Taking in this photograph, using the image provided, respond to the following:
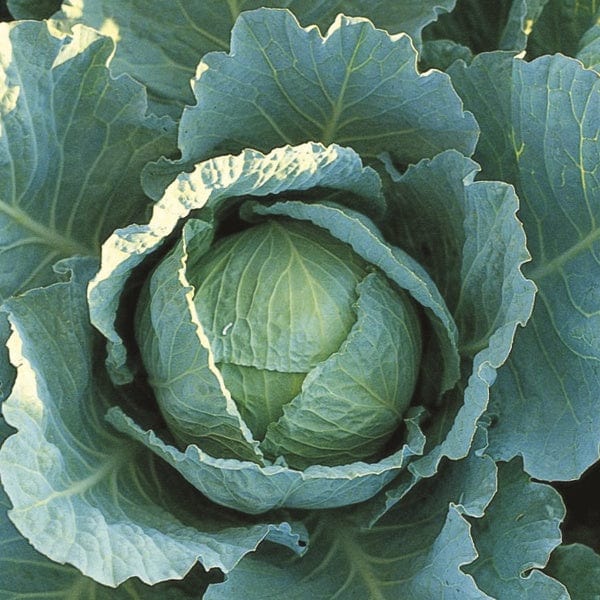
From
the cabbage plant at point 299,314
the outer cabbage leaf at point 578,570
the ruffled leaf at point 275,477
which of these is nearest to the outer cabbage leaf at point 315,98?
the cabbage plant at point 299,314

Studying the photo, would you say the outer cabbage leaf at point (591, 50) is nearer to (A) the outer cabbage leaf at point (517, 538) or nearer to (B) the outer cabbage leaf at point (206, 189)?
(B) the outer cabbage leaf at point (206, 189)

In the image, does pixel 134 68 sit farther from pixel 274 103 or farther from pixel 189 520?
pixel 189 520

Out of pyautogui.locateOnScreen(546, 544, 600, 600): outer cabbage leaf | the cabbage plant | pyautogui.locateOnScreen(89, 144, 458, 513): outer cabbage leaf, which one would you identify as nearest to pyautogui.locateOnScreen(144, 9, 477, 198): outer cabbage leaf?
the cabbage plant

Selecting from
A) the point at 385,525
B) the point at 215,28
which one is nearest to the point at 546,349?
the point at 385,525

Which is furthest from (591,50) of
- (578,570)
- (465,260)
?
(578,570)

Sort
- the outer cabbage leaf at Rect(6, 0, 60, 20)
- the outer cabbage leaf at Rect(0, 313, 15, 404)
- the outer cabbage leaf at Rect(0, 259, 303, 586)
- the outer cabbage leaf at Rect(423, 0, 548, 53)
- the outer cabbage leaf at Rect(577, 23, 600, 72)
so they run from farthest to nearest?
the outer cabbage leaf at Rect(423, 0, 548, 53) < the outer cabbage leaf at Rect(6, 0, 60, 20) < the outer cabbage leaf at Rect(577, 23, 600, 72) < the outer cabbage leaf at Rect(0, 313, 15, 404) < the outer cabbage leaf at Rect(0, 259, 303, 586)

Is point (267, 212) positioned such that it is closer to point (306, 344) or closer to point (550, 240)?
point (306, 344)

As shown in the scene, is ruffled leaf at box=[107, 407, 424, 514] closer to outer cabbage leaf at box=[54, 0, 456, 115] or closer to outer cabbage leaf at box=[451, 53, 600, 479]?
outer cabbage leaf at box=[451, 53, 600, 479]
